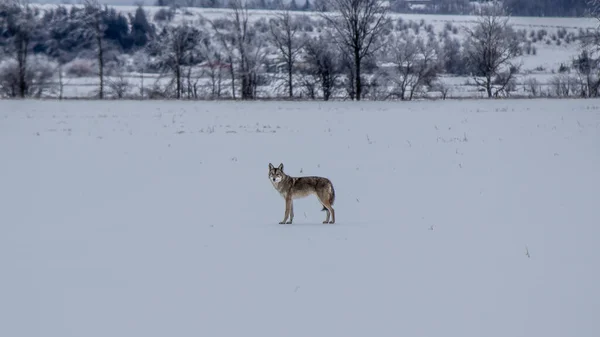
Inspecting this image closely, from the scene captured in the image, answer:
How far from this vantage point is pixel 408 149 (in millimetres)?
18516

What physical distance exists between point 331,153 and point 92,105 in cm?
2135

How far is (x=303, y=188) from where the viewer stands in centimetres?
926

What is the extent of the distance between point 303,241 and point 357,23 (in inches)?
1506

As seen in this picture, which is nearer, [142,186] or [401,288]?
[401,288]

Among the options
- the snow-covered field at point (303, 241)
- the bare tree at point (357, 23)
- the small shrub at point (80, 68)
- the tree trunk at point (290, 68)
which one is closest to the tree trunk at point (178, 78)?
the tree trunk at point (290, 68)

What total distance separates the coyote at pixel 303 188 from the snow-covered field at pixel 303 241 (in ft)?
1.14

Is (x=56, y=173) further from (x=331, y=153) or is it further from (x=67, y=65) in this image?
(x=67, y=65)

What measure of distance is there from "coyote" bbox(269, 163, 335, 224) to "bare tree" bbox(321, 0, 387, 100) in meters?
35.0

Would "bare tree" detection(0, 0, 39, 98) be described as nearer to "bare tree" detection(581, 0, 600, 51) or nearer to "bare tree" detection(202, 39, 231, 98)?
"bare tree" detection(202, 39, 231, 98)

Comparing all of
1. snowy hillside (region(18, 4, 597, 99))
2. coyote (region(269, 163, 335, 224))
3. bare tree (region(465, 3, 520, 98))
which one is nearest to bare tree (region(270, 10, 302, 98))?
snowy hillside (region(18, 4, 597, 99))

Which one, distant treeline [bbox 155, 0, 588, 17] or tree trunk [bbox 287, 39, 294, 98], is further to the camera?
distant treeline [bbox 155, 0, 588, 17]

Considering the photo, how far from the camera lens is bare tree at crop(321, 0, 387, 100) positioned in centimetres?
4444

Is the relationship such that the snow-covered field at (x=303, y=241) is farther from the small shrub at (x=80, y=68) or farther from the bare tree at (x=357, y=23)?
the small shrub at (x=80, y=68)

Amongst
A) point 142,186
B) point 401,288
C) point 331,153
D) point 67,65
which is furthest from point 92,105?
point 401,288
